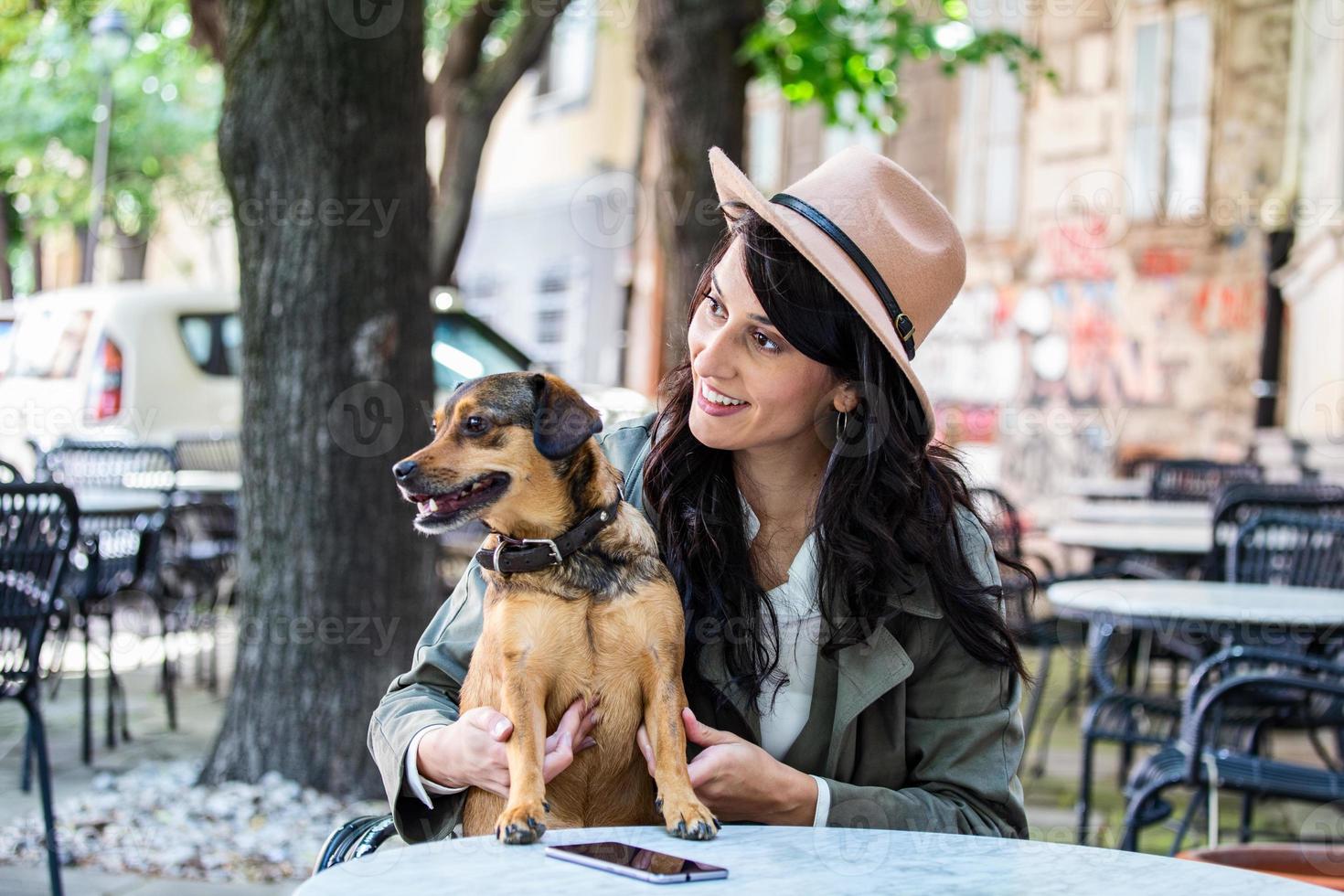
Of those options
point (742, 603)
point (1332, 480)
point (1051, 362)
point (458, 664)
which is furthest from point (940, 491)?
point (1051, 362)

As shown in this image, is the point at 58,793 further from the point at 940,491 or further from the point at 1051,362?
the point at 1051,362

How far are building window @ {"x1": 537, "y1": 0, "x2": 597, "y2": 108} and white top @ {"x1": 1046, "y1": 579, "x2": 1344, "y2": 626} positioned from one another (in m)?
15.7

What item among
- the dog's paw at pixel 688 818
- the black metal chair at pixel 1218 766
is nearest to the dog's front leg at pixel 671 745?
the dog's paw at pixel 688 818

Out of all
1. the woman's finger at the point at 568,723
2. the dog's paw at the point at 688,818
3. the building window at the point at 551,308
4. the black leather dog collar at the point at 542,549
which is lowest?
the dog's paw at the point at 688,818

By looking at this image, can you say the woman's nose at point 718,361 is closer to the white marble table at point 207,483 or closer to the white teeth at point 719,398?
the white teeth at point 719,398

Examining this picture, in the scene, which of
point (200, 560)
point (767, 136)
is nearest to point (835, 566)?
point (200, 560)

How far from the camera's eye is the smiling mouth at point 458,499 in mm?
2107

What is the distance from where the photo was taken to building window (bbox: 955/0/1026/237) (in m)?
15.2

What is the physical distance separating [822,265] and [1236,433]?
12.4 meters

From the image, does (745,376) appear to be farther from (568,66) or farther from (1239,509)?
(568,66)

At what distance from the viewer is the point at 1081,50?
14516mm

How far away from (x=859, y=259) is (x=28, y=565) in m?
2.74

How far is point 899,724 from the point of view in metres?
2.14

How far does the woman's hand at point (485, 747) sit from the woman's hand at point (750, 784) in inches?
4.5
